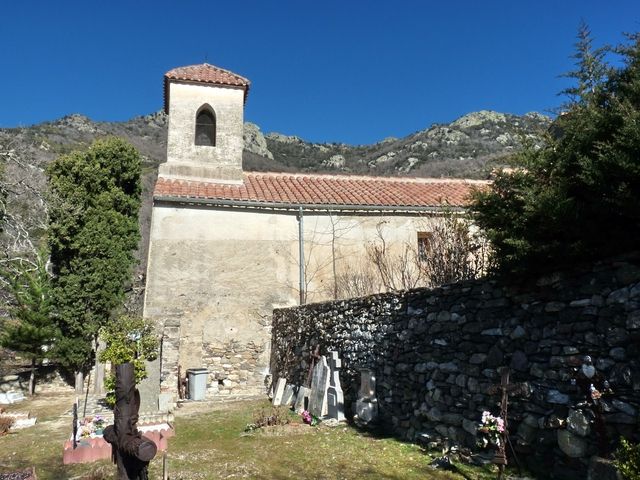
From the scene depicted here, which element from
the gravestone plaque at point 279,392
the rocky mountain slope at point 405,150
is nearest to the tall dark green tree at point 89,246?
the gravestone plaque at point 279,392

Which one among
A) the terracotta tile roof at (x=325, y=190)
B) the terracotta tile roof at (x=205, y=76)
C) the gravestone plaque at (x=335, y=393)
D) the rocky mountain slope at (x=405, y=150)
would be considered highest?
the rocky mountain slope at (x=405, y=150)

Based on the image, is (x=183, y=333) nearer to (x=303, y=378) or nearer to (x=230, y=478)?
(x=303, y=378)

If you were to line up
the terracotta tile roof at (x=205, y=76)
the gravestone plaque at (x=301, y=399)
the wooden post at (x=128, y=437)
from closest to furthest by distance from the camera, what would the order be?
the wooden post at (x=128, y=437)
the gravestone plaque at (x=301, y=399)
the terracotta tile roof at (x=205, y=76)

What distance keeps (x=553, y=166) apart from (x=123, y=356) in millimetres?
10663

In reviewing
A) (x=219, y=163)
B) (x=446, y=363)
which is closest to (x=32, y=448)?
(x=446, y=363)

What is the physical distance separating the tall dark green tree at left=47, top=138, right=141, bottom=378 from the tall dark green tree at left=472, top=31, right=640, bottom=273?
1295cm

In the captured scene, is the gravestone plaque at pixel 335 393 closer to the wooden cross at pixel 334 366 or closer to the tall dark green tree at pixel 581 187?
the wooden cross at pixel 334 366

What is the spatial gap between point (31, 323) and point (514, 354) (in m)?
14.1

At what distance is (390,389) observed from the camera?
25.8 feet

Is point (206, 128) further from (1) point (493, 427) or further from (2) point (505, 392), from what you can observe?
(1) point (493, 427)

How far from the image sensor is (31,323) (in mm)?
14195

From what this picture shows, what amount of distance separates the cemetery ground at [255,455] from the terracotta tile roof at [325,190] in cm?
682

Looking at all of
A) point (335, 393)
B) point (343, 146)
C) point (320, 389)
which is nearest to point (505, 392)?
point (335, 393)

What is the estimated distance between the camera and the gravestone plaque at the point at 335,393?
28.7ft
